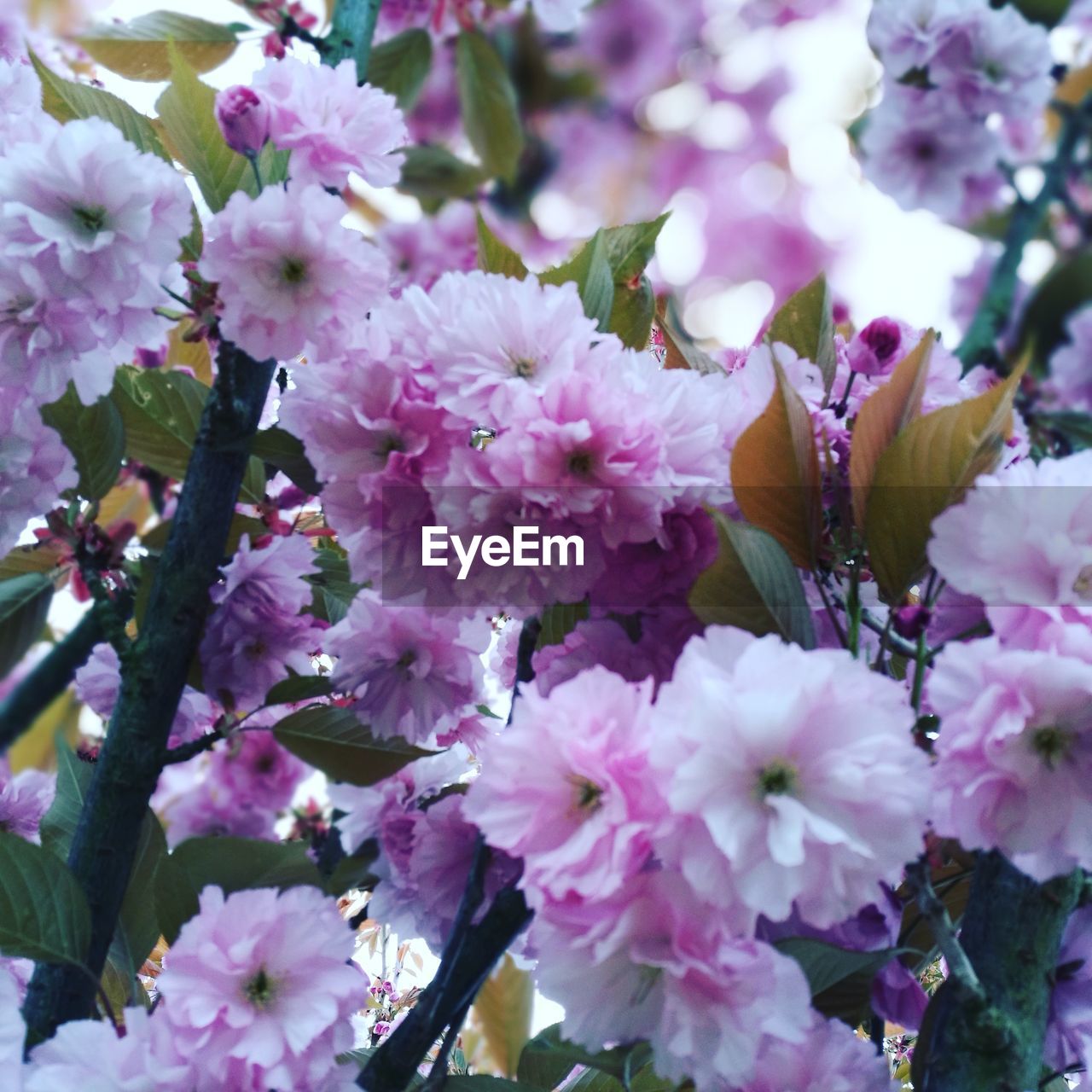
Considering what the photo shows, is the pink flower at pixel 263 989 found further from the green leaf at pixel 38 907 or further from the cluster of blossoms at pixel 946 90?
the cluster of blossoms at pixel 946 90

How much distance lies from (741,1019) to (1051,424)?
52.4 inches

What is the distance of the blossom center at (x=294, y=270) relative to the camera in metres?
0.69

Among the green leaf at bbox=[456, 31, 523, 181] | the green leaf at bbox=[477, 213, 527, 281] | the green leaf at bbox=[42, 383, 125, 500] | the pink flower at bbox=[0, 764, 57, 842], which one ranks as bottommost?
the pink flower at bbox=[0, 764, 57, 842]

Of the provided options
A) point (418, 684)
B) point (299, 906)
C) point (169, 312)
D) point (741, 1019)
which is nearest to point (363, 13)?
point (169, 312)

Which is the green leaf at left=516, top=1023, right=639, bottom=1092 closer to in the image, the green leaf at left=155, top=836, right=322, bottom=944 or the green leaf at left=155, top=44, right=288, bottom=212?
the green leaf at left=155, top=836, right=322, bottom=944

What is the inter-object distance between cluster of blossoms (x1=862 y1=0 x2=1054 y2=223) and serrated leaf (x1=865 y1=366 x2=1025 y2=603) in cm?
119

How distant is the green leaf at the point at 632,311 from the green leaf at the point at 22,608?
0.46 metres

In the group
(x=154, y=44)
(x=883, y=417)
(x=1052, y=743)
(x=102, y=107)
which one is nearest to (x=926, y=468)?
(x=883, y=417)

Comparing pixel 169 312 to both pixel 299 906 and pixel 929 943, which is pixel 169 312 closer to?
pixel 299 906

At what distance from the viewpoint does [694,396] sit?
0.61 meters

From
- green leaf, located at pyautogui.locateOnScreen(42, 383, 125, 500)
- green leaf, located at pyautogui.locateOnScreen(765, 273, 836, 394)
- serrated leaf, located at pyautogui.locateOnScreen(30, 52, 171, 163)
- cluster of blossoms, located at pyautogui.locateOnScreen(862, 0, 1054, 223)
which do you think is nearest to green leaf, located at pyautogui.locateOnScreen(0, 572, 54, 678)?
green leaf, located at pyautogui.locateOnScreen(42, 383, 125, 500)

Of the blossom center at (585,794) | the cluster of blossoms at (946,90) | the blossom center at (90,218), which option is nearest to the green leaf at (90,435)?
the blossom center at (90,218)

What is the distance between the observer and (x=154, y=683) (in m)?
0.77

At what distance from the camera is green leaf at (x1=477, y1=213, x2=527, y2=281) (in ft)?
2.61
